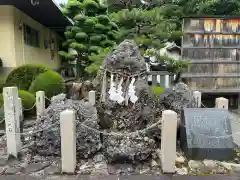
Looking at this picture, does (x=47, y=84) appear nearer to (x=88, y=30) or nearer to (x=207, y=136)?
(x=88, y=30)

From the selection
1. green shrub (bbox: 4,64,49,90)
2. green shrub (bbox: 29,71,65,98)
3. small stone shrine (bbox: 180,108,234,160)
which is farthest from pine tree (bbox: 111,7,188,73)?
green shrub (bbox: 4,64,49,90)

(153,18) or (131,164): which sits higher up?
(153,18)

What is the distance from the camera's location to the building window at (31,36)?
10125 mm

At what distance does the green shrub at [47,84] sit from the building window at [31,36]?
355 centimetres

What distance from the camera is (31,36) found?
11.0 m

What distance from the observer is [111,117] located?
14.9 feet

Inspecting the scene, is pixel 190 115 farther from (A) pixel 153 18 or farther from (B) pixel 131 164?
(A) pixel 153 18

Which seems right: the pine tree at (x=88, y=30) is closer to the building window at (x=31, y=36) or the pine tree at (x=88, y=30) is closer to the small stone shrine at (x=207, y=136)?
the building window at (x=31, y=36)

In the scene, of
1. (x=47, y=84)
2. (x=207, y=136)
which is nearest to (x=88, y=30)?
(x=47, y=84)

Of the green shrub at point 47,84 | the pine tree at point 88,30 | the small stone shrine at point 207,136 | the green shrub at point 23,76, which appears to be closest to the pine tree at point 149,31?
the green shrub at point 47,84

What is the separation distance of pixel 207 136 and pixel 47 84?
4923mm

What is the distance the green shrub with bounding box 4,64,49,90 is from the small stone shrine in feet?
17.2

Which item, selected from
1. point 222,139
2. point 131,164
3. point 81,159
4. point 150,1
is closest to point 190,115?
point 222,139

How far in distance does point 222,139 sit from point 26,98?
16.2ft
